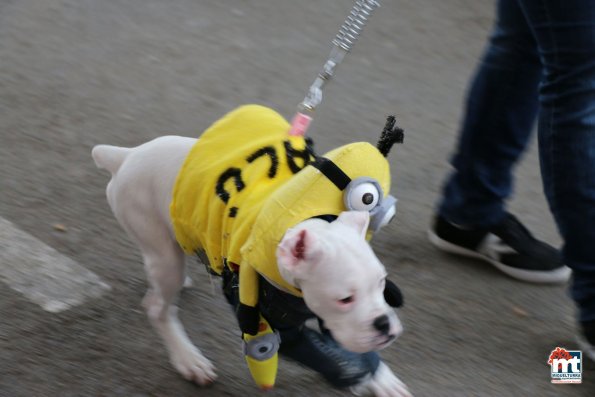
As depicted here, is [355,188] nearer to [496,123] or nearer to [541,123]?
[541,123]

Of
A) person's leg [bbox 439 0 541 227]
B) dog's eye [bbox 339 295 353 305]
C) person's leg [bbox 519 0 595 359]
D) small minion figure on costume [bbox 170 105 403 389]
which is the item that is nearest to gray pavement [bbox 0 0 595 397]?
person's leg [bbox 439 0 541 227]

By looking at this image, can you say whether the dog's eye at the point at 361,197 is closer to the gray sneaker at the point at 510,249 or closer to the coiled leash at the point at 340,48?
the coiled leash at the point at 340,48

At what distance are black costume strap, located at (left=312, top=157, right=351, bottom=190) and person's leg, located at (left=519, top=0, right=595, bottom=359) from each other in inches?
37.1

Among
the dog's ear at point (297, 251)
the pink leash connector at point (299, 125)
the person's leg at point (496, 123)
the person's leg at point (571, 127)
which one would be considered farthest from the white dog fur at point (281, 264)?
the person's leg at point (496, 123)

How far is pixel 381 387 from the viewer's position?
2.57m

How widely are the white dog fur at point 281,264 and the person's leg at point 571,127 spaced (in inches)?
27.8

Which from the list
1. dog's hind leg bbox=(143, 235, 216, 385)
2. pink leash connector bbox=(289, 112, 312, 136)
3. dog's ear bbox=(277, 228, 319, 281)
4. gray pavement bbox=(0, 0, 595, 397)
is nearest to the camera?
dog's ear bbox=(277, 228, 319, 281)

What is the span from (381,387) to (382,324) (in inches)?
25.8

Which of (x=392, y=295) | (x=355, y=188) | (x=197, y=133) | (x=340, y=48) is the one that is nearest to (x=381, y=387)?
(x=392, y=295)

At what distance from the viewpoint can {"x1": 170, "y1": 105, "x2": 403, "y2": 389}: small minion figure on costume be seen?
2.06m

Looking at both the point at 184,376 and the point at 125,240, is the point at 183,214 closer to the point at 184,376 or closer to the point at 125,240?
the point at 184,376

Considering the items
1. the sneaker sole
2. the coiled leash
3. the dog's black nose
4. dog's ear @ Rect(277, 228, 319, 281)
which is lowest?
the sneaker sole

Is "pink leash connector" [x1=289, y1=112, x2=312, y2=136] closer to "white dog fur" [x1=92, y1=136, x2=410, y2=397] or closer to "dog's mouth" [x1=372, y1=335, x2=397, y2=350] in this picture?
"white dog fur" [x1=92, y1=136, x2=410, y2=397]

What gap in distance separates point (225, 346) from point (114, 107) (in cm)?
176
